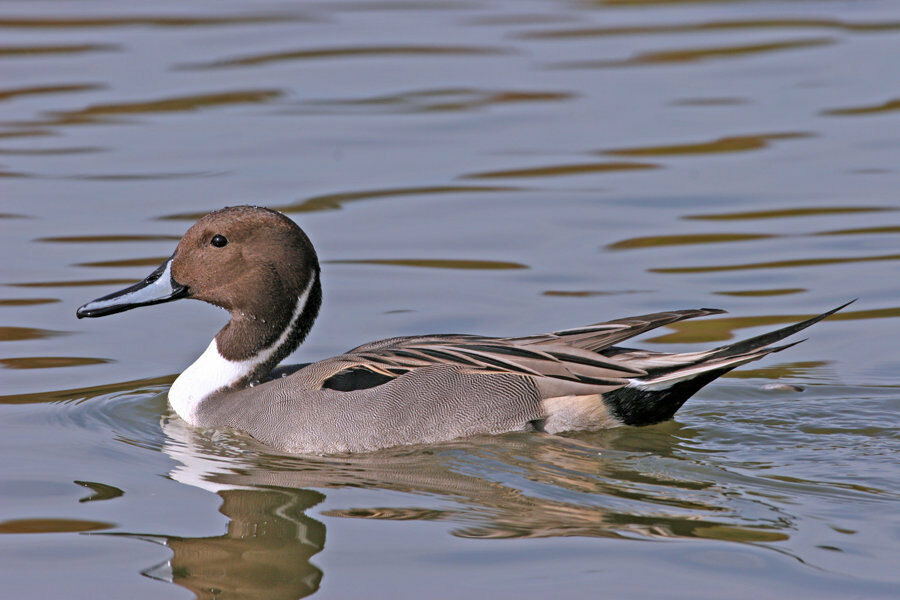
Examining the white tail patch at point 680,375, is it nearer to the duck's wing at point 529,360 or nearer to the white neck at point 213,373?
the duck's wing at point 529,360

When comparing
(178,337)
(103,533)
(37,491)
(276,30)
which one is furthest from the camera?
(276,30)

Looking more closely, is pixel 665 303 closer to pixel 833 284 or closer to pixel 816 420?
pixel 833 284

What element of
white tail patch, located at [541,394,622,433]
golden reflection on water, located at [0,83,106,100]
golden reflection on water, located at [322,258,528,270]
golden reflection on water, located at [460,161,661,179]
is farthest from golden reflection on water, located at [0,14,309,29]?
white tail patch, located at [541,394,622,433]

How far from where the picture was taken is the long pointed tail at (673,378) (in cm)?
625

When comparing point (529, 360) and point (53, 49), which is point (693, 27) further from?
point (529, 360)

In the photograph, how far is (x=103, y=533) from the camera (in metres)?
5.53

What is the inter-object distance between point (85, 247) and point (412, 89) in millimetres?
4366

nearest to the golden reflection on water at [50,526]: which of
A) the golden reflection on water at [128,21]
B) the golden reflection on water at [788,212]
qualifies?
the golden reflection on water at [788,212]

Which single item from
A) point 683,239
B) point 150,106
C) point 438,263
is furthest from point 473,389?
point 150,106

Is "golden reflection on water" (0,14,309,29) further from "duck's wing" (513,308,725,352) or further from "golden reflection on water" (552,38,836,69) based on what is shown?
"duck's wing" (513,308,725,352)

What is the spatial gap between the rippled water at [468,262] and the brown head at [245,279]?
507 mm

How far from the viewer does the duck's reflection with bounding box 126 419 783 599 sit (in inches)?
208

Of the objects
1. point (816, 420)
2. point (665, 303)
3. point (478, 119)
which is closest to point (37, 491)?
point (816, 420)

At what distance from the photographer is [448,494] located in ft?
19.3
